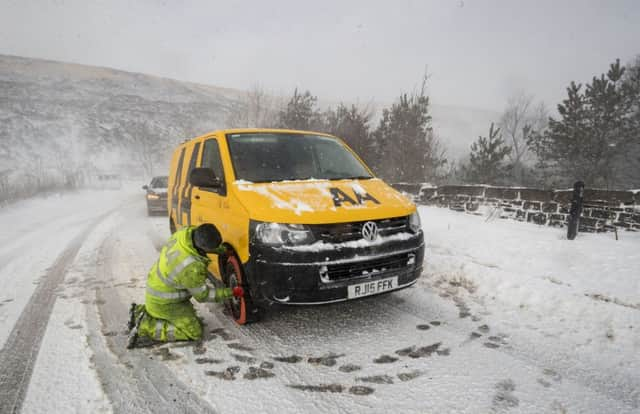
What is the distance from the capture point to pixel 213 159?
13.1ft

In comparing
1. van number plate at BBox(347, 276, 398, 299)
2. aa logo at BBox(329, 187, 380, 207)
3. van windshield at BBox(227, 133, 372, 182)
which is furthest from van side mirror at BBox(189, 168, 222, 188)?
van number plate at BBox(347, 276, 398, 299)

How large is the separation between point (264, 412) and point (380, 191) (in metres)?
2.25

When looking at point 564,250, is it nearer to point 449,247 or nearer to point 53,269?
point 449,247

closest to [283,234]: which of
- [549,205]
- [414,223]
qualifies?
[414,223]

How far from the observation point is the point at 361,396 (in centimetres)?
228

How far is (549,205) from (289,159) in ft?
19.7

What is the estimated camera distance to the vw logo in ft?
9.64

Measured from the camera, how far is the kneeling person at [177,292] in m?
2.90

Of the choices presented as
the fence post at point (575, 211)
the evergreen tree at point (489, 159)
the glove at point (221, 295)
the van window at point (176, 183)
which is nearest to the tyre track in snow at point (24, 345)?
the glove at point (221, 295)

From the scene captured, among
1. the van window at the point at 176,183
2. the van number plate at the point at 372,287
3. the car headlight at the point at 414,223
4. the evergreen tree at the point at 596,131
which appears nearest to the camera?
the van number plate at the point at 372,287

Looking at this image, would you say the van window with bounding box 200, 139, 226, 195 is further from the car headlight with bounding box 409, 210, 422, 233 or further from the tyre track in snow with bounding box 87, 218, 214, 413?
the car headlight with bounding box 409, 210, 422, 233

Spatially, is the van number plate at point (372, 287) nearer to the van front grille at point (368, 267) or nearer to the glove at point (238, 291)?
the van front grille at point (368, 267)

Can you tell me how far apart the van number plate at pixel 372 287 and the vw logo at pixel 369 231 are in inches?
15.4

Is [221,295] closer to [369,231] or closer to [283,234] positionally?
[283,234]
